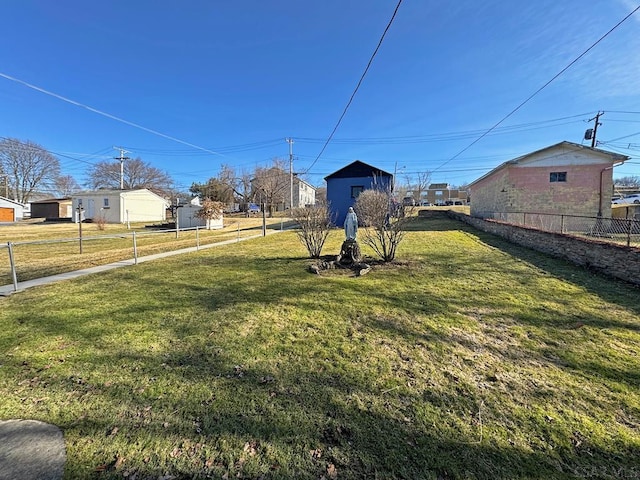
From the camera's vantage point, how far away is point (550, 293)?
A: 18.1 ft

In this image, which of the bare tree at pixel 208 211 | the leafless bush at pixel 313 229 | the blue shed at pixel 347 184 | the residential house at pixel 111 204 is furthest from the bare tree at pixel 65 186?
the leafless bush at pixel 313 229

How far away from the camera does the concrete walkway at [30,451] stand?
1792mm

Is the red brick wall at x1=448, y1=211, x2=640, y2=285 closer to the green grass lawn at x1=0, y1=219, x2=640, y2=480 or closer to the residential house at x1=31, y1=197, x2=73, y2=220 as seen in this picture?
the green grass lawn at x1=0, y1=219, x2=640, y2=480

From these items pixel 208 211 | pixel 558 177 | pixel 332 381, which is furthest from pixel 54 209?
pixel 558 177

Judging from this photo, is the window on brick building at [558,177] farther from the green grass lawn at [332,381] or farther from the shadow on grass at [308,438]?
the shadow on grass at [308,438]

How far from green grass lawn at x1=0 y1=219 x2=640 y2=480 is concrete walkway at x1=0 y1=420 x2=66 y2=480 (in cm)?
9

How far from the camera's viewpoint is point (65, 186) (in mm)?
53625

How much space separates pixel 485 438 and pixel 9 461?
3.27m

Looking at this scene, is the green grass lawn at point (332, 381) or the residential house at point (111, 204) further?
the residential house at point (111, 204)

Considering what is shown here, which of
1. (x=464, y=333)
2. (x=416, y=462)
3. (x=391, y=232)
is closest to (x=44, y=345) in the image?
(x=416, y=462)

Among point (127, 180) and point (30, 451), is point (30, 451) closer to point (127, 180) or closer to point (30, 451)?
point (30, 451)

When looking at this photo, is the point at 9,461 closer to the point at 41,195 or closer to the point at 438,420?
the point at 438,420

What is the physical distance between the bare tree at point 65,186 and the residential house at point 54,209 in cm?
949

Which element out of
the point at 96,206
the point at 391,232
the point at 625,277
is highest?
the point at 96,206
